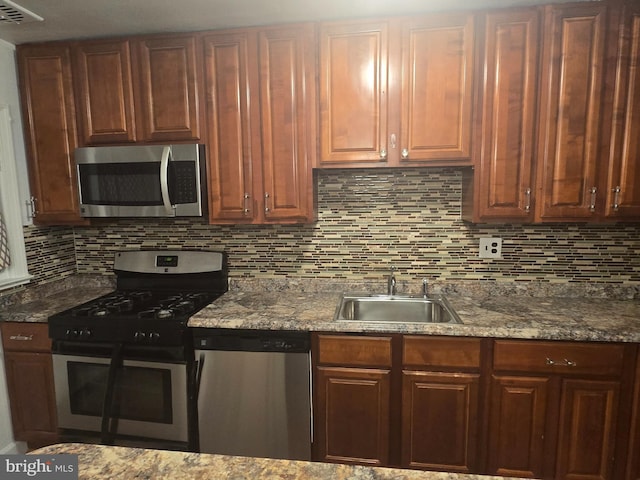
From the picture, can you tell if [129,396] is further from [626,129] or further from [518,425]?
[626,129]

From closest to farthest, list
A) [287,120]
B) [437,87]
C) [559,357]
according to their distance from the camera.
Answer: [559,357], [437,87], [287,120]

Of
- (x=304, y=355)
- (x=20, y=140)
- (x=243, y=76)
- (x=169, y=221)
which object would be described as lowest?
(x=304, y=355)

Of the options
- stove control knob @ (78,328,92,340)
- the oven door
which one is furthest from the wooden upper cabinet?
stove control knob @ (78,328,92,340)

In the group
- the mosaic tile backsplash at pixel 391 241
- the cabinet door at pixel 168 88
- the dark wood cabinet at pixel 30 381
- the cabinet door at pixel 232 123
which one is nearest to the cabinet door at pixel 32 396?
the dark wood cabinet at pixel 30 381

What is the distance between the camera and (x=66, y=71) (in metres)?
2.17

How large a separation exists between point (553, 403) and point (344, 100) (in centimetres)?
174

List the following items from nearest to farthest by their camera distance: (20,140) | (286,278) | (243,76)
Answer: (243,76), (20,140), (286,278)

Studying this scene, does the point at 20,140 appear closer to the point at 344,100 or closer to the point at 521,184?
the point at 344,100

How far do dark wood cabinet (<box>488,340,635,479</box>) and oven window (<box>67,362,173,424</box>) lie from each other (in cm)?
161

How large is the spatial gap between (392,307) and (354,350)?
1.64ft

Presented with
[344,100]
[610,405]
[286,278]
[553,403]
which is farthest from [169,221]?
[610,405]

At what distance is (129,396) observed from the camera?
201cm

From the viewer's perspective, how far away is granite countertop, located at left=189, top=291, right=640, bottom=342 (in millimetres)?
1719

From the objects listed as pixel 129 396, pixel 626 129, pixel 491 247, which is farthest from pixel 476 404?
pixel 129 396
